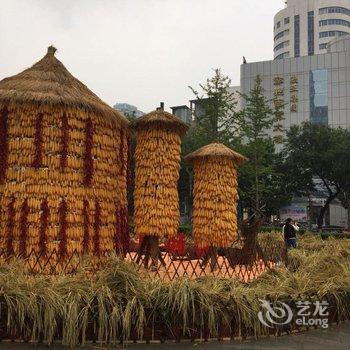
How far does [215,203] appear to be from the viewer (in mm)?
12070

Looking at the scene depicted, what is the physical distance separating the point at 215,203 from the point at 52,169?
4.22 meters

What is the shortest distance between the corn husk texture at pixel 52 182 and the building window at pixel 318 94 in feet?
225

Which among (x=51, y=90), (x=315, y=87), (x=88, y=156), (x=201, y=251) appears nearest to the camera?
(x=51, y=90)

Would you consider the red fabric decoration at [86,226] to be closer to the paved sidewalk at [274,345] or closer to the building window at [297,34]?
the paved sidewalk at [274,345]

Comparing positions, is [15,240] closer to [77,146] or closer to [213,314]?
[77,146]

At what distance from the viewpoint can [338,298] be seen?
8516mm

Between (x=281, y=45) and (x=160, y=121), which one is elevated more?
(x=281, y=45)

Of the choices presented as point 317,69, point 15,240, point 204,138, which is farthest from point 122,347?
point 317,69

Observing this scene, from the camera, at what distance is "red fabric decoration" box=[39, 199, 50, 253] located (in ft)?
30.7

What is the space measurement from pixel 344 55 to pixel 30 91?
72.1m

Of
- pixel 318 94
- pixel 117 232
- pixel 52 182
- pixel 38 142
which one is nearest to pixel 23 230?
pixel 52 182

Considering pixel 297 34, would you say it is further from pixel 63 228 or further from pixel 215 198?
pixel 63 228

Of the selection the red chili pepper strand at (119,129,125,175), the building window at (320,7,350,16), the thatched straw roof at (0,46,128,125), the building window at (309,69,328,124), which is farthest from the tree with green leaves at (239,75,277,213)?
the building window at (320,7,350,16)

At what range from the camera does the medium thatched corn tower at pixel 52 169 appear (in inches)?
371
